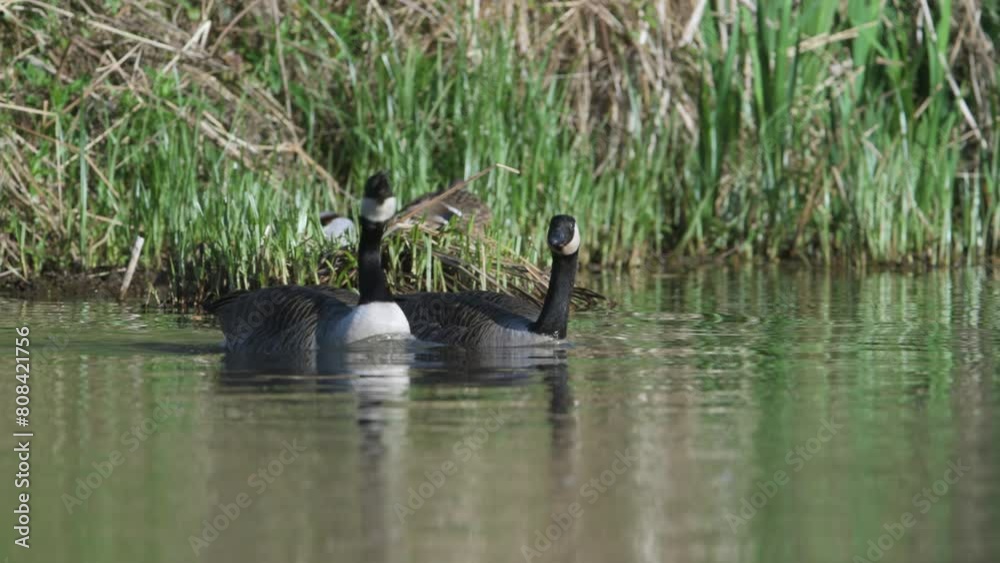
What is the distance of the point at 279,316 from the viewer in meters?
10.1

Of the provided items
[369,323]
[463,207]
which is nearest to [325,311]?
[369,323]

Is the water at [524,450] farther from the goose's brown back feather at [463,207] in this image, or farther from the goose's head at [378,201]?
the goose's brown back feather at [463,207]

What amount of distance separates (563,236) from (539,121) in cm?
478

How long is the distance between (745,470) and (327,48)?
10.9 m

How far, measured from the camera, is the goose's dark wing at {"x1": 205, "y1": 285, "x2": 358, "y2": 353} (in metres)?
9.95

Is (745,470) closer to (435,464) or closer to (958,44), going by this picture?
(435,464)

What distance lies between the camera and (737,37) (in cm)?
1616

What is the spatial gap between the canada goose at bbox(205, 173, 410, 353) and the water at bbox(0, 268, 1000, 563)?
0.64 ft

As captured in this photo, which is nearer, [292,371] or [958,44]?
[292,371]

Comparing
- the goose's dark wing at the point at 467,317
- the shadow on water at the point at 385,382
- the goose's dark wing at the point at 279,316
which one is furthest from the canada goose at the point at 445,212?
the shadow on water at the point at 385,382

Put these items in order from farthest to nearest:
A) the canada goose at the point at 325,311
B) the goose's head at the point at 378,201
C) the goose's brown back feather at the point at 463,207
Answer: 1. the goose's brown back feather at the point at 463,207
2. the goose's head at the point at 378,201
3. the canada goose at the point at 325,311

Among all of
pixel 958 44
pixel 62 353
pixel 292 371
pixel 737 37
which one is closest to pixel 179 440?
pixel 292 371

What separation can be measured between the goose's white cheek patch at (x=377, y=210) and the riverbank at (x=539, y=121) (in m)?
2.99

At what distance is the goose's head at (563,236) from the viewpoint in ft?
34.3
